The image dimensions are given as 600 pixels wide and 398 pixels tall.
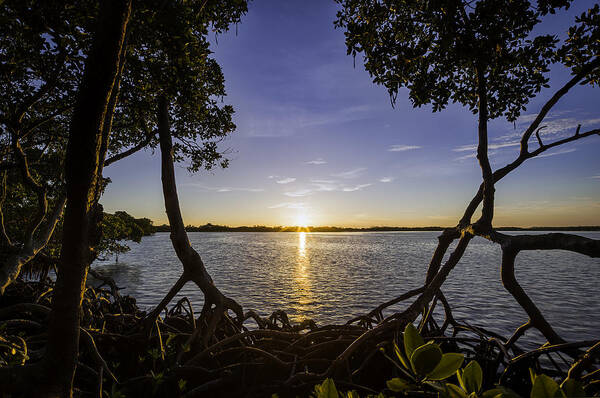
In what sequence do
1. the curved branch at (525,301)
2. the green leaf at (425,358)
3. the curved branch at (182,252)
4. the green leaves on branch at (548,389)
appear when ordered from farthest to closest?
the curved branch at (182,252) < the curved branch at (525,301) < the green leaf at (425,358) < the green leaves on branch at (548,389)

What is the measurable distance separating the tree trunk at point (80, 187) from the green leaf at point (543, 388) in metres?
2.35

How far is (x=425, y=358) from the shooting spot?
67 centimetres

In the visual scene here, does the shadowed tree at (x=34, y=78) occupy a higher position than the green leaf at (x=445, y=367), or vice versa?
the shadowed tree at (x=34, y=78)

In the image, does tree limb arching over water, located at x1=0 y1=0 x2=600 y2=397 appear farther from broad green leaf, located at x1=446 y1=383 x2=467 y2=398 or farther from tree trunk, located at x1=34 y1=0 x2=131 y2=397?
broad green leaf, located at x1=446 y1=383 x2=467 y2=398

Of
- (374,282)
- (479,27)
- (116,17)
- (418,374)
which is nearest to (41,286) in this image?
(116,17)

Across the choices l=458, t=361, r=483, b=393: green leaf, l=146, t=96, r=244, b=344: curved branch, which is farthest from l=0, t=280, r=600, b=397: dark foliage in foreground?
l=458, t=361, r=483, b=393: green leaf

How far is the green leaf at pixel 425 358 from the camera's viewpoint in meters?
0.66

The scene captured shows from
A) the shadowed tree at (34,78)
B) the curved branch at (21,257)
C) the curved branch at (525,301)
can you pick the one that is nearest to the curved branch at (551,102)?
the curved branch at (525,301)

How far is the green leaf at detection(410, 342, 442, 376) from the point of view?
2.16 feet

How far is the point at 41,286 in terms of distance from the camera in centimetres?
882

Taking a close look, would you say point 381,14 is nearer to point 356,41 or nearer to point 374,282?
point 356,41

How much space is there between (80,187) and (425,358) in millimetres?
2243

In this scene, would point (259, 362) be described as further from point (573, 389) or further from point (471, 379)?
point (573, 389)

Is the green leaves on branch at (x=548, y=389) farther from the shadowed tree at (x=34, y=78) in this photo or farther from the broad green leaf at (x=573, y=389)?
the shadowed tree at (x=34, y=78)
